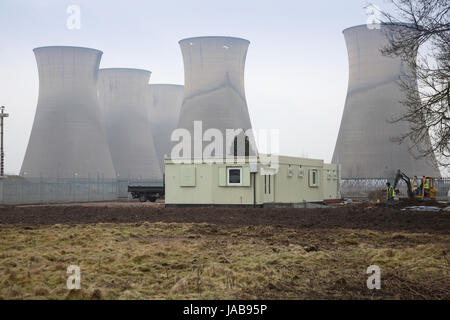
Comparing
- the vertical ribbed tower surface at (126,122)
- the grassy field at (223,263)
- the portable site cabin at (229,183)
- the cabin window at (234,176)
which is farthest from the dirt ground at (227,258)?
the vertical ribbed tower surface at (126,122)

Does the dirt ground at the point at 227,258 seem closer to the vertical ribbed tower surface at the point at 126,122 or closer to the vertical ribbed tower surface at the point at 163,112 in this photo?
the vertical ribbed tower surface at the point at 126,122

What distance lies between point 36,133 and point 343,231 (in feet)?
107

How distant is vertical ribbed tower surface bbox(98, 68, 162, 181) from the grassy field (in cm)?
3723

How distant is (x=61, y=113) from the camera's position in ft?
133

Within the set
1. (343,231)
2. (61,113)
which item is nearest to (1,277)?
(343,231)

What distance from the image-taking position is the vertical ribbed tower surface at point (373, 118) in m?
38.5

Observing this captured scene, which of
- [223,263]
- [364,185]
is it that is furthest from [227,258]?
[364,185]

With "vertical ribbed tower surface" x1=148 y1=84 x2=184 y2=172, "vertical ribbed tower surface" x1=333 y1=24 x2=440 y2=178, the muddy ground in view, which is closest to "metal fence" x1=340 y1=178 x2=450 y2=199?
"vertical ribbed tower surface" x1=333 y1=24 x2=440 y2=178

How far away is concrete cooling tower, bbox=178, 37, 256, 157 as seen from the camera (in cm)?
4072

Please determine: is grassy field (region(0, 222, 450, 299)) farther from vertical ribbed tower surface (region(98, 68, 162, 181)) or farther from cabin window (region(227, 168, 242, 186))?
vertical ribbed tower surface (region(98, 68, 162, 181))

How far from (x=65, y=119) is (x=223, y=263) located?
34.5 meters

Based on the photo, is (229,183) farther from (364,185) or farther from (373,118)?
(373,118)

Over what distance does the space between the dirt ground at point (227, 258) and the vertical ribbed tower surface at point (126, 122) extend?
1374 inches
